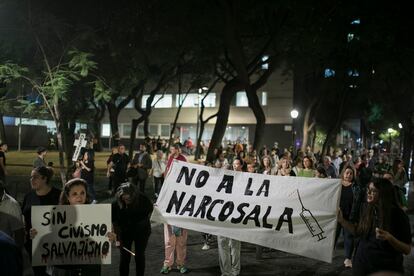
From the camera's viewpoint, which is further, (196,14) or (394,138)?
(394,138)

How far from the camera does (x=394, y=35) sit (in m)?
21.2

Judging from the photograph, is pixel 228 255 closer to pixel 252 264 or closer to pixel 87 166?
pixel 252 264

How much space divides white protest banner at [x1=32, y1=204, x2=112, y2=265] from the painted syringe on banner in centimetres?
270

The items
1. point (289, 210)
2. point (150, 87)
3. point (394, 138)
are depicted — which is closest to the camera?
point (289, 210)

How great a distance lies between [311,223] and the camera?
6246mm

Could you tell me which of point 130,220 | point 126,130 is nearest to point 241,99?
point 126,130

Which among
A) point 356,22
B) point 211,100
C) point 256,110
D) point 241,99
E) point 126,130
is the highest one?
point 356,22

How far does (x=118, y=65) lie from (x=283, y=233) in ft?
49.9

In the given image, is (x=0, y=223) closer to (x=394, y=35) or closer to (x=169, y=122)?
(x=394, y=35)

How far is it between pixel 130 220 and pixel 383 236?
319 centimetres

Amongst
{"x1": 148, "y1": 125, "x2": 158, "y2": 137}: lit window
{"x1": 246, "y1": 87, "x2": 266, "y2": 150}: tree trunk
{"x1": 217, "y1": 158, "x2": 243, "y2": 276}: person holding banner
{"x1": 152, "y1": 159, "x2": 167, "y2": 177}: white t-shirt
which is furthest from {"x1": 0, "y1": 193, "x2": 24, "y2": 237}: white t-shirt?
{"x1": 148, "y1": 125, "x2": 158, "y2": 137}: lit window

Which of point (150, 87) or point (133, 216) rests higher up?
point (150, 87)

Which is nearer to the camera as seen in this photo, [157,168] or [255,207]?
[255,207]

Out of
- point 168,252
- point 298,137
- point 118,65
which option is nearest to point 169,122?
point 298,137
